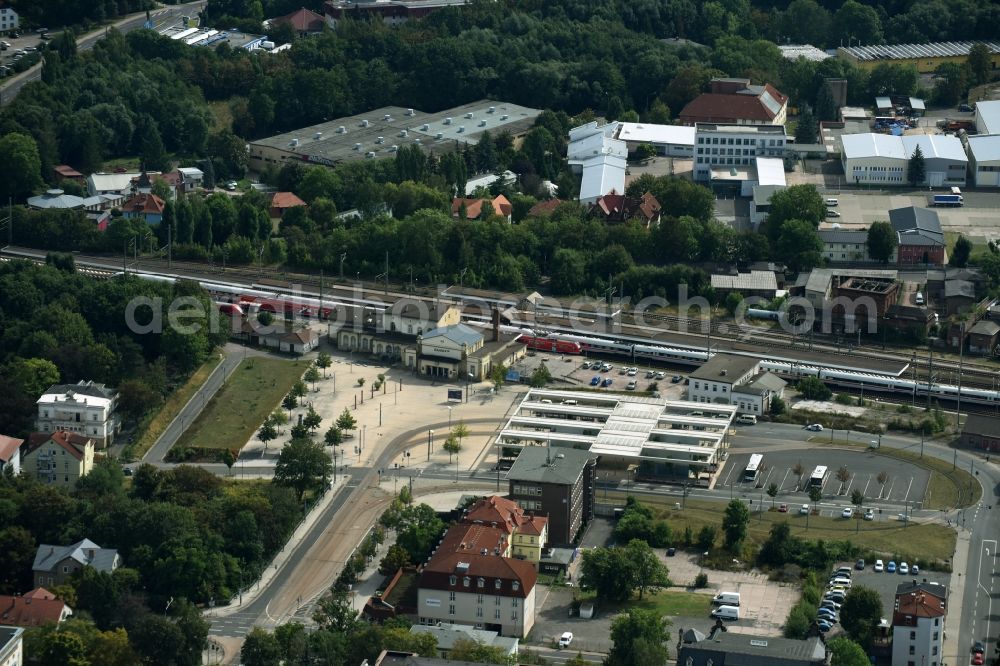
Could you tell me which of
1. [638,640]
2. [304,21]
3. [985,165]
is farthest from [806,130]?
[638,640]

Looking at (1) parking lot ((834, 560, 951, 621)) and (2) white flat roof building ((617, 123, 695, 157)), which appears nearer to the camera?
(1) parking lot ((834, 560, 951, 621))

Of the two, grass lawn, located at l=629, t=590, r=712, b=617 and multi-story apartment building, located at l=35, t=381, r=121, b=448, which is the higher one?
multi-story apartment building, located at l=35, t=381, r=121, b=448

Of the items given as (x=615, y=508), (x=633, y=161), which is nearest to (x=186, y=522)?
(x=615, y=508)

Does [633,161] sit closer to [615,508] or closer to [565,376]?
[565,376]

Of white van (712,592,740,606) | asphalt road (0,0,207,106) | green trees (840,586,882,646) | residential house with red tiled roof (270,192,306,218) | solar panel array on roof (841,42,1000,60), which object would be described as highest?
solar panel array on roof (841,42,1000,60)

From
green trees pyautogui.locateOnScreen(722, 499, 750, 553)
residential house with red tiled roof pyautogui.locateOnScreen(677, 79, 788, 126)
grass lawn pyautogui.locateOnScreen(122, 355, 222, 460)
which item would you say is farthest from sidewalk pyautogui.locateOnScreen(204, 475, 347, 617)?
residential house with red tiled roof pyautogui.locateOnScreen(677, 79, 788, 126)

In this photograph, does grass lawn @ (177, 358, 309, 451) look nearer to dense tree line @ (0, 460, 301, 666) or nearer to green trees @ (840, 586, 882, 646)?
dense tree line @ (0, 460, 301, 666)
